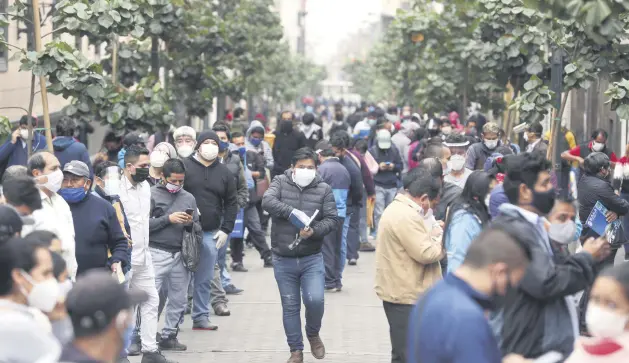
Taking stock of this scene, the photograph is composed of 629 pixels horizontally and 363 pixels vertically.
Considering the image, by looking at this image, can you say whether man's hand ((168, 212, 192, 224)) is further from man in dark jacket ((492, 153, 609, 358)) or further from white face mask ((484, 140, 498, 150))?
white face mask ((484, 140, 498, 150))

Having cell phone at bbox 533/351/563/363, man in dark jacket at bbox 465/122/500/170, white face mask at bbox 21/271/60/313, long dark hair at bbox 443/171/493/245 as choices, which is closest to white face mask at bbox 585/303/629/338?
cell phone at bbox 533/351/563/363

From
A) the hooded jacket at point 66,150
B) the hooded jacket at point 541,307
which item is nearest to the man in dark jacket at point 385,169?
the hooded jacket at point 66,150

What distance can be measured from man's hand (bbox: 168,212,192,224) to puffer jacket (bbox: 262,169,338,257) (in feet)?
2.26

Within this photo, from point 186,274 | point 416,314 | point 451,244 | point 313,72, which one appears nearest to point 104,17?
point 186,274

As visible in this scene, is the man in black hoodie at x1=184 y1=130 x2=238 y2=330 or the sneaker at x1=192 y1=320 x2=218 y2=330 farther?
the sneaker at x1=192 y1=320 x2=218 y2=330

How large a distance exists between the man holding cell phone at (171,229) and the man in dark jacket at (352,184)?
14.3 feet

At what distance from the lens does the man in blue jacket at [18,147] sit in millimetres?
14328

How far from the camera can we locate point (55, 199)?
30.0ft

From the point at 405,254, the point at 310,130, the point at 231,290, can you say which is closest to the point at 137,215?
the point at 405,254

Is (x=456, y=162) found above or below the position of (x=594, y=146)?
above

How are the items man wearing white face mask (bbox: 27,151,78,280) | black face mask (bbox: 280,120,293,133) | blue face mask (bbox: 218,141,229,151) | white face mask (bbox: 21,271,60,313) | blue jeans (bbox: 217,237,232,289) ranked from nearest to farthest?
white face mask (bbox: 21,271,60,313)
man wearing white face mask (bbox: 27,151,78,280)
blue jeans (bbox: 217,237,232,289)
blue face mask (bbox: 218,141,229,151)
black face mask (bbox: 280,120,293,133)

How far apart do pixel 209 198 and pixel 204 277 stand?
759 millimetres

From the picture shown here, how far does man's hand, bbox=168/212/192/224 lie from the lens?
37.6 ft

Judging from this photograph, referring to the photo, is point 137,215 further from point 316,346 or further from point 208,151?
point 316,346
